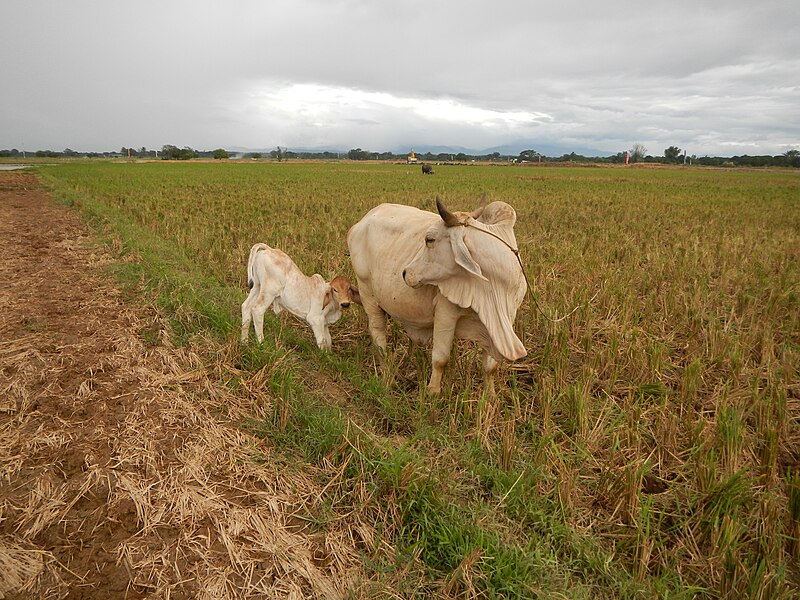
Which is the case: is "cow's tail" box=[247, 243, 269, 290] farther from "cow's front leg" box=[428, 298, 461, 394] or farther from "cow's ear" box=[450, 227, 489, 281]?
"cow's ear" box=[450, 227, 489, 281]

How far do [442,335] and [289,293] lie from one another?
187cm

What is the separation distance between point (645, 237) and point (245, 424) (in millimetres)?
9444

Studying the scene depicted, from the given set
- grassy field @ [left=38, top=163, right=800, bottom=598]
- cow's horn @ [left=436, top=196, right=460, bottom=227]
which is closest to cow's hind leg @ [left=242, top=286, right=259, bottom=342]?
grassy field @ [left=38, top=163, right=800, bottom=598]

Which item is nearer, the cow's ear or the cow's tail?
the cow's ear

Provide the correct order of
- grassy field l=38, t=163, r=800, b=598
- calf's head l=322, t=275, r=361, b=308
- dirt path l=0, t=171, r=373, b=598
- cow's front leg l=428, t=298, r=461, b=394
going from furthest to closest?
calf's head l=322, t=275, r=361, b=308 → cow's front leg l=428, t=298, r=461, b=394 → grassy field l=38, t=163, r=800, b=598 → dirt path l=0, t=171, r=373, b=598

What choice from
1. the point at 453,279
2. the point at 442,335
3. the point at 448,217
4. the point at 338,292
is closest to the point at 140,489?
the point at 442,335

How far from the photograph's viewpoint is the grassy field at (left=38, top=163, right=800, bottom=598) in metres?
2.35

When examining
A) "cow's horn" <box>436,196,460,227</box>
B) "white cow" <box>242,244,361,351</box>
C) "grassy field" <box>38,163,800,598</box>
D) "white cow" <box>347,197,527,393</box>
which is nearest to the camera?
"grassy field" <box>38,163,800,598</box>

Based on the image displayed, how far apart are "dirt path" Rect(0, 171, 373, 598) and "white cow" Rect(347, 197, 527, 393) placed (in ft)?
4.80

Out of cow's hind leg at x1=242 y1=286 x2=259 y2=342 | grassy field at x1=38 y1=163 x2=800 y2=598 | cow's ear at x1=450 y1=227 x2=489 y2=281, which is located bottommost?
grassy field at x1=38 y1=163 x2=800 y2=598

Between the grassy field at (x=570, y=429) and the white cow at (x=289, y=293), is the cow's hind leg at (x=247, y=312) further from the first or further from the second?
the grassy field at (x=570, y=429)

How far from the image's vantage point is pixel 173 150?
89.6 m

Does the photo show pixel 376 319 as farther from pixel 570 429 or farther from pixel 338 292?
pixel 570 429

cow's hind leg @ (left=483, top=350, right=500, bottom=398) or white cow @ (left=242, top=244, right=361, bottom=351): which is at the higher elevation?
white cow @ (left=242, top=244, right=361, bottom=351)
